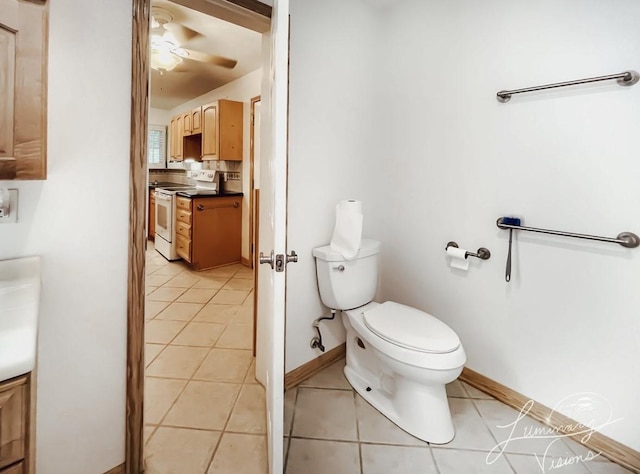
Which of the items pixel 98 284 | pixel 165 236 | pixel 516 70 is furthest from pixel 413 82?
pixel 165 236

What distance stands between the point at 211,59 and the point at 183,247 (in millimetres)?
2177

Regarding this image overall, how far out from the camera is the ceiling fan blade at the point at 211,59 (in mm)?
3131

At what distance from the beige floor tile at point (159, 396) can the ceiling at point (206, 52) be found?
7.14 feet

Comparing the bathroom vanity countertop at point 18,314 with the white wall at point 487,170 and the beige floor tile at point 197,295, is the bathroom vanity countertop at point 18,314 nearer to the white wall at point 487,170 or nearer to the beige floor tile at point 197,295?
the white wall at point 487,170

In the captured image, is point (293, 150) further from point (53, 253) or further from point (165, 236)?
point (165, 236)

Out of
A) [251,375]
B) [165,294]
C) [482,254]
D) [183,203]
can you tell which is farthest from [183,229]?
[482,254]

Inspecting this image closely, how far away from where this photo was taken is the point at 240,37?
3.04 m

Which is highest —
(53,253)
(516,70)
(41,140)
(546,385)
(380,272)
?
(516,70)

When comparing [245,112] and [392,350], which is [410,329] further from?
[245,112]

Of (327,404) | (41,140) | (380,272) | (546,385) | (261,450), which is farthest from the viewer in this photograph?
(380,272)

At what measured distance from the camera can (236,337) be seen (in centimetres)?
256

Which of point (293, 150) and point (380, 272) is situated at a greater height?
point (293, 150)

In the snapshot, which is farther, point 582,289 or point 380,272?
point 380,272

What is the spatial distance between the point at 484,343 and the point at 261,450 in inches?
50.1
